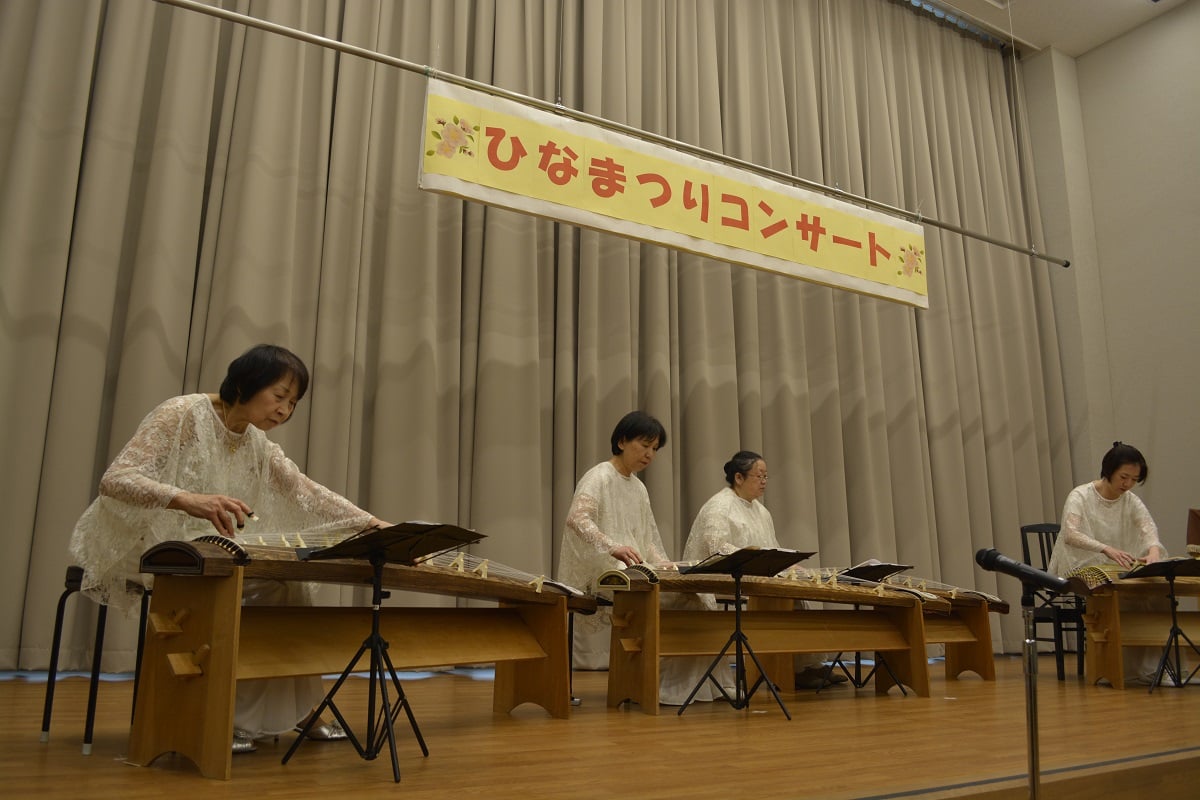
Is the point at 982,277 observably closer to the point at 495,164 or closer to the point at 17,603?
the point at 495,164

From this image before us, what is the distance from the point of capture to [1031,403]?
275 inches

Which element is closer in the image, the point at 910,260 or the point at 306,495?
the point at 306,495

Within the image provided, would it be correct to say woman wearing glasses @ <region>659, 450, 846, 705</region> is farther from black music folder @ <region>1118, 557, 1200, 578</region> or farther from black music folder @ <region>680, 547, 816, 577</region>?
black music folder @ <region>1118, 557, 1200, 578</region>

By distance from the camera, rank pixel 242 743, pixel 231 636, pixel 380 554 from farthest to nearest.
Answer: pixel 242 743 < pixel 380 554 < pixel 231 636

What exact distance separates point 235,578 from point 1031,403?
6166mm

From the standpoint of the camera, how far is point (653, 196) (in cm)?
421

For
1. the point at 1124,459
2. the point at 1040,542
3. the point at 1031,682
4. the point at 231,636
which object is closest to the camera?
the point at 1031,682

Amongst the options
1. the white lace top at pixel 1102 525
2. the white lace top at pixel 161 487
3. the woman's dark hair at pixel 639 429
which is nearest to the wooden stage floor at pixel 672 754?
the white lace top at pixel 161 487

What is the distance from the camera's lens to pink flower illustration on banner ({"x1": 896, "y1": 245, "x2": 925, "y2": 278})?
501 cm

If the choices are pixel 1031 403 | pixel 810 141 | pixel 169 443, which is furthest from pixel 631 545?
pixel 1031 403

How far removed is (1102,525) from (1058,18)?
4258 millimetres

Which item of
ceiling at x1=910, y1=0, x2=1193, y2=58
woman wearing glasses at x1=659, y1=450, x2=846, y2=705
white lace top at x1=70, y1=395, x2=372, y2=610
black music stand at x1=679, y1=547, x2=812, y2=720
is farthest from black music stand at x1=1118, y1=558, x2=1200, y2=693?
ceiling at x1=910, y1=0, x2=1193, y2=58

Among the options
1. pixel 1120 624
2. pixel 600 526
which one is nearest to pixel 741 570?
pixel 600 526

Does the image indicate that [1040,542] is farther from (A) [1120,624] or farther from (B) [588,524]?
(B) [588,524]
